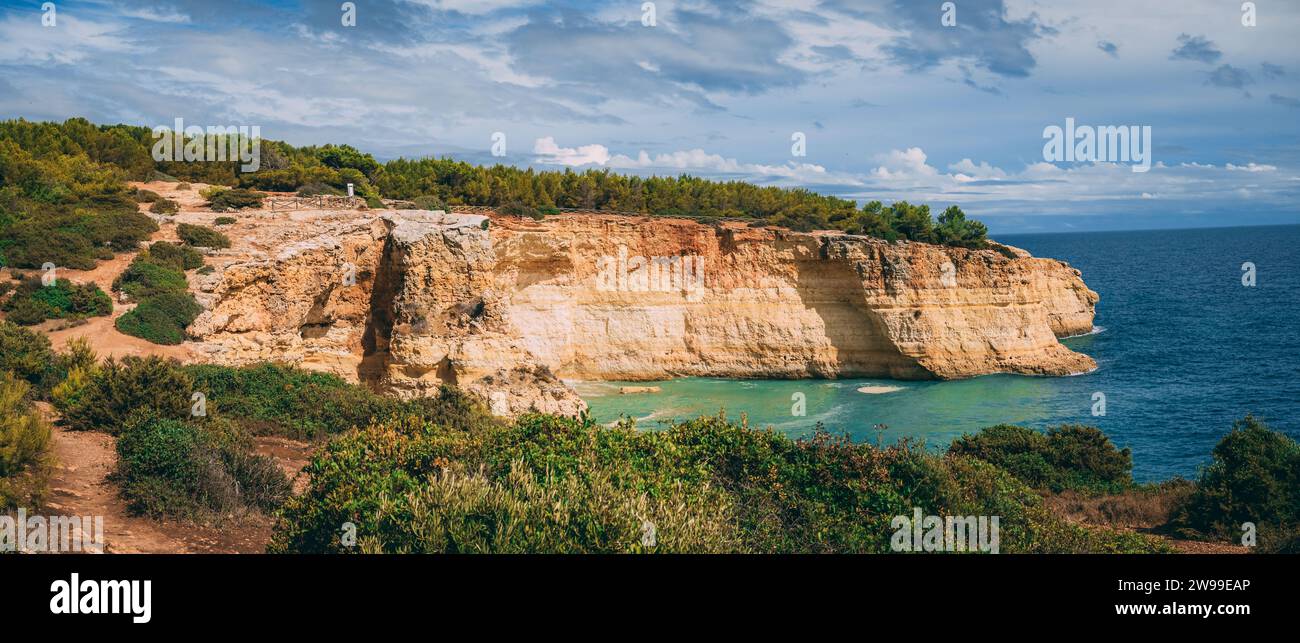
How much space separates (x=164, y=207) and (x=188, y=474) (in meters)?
17.3

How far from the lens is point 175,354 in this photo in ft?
58.8

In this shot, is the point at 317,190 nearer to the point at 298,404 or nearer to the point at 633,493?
the point at 298,404

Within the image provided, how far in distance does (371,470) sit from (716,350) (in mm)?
26116

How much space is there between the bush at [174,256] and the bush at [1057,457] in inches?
779

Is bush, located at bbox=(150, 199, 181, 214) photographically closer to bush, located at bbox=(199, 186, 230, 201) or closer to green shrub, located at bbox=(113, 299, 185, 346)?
bush, located at bbox=(199, 186, 230, 201)

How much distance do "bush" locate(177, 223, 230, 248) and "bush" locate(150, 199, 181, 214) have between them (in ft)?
7.94

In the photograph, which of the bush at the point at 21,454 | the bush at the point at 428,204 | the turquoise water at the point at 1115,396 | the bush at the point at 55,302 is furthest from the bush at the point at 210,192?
the bush at the point at 21,454

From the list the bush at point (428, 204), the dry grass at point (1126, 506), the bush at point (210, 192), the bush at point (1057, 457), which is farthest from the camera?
the bush at point (428, 204)

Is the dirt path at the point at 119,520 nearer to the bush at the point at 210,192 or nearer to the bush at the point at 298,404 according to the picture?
the bush at the point at 298,404

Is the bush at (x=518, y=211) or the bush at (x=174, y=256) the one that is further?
the bush at (x=518, y=211)

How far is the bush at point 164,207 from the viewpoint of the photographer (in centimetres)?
2459

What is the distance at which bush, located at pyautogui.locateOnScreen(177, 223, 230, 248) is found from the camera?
22.3 metres

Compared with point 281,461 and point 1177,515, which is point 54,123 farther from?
point 1177,515
